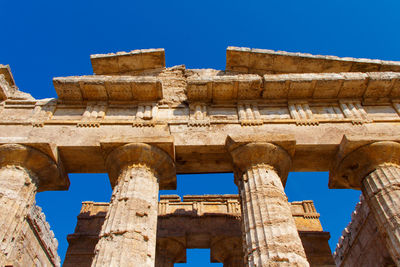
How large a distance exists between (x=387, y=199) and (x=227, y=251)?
688 centimetres

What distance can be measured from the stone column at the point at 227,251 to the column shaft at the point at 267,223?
5.33 m

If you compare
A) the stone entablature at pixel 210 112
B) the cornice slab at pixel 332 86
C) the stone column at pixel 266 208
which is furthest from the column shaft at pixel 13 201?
the cornice slab at pixel 332 86

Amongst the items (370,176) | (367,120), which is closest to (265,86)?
(367,120)

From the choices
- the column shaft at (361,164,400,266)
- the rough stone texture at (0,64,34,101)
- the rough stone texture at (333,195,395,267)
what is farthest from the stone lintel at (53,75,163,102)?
the rough stone texture at (333,195,395,267)

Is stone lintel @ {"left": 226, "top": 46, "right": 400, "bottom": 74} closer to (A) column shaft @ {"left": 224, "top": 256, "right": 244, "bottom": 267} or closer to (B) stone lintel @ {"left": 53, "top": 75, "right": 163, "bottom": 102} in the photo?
(B) stone lintel @ {"left": 53, "top": 75, "right": 163, "bottom": 102}

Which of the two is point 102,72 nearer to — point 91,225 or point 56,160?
point 56,160

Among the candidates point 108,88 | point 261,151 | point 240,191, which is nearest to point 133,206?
point 240,191

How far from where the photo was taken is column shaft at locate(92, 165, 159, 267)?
664 cm

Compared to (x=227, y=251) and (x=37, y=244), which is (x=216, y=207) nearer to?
(x=227, y=251)

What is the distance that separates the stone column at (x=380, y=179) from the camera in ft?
24.9

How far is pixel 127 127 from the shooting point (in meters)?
10.0

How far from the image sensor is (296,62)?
1191 cm

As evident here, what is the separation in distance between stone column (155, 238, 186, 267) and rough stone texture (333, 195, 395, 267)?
613 cm

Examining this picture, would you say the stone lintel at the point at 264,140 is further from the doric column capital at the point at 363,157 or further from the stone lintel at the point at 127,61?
the stone lintel at the point at 127,61
